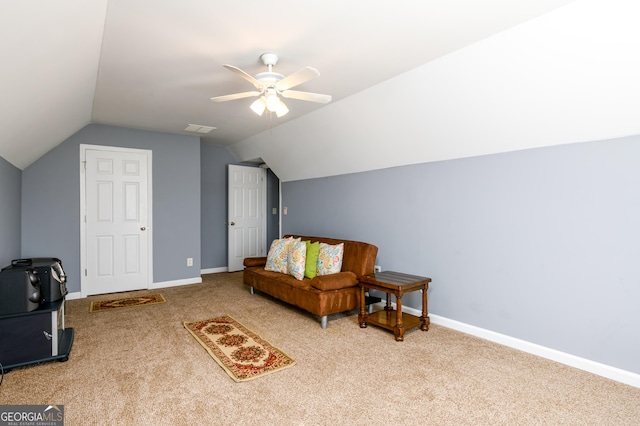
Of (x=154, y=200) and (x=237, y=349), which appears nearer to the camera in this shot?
(x=237, y=349)

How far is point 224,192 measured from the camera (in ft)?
20.9

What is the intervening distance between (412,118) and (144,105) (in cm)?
300

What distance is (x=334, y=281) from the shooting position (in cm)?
352

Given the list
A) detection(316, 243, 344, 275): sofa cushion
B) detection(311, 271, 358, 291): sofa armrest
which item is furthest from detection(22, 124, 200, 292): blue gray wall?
detection(311, 271, 358, 291): sofa armrest

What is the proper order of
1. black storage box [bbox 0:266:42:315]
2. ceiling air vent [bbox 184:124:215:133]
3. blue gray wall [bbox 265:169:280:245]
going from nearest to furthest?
black storage box [bbox 0:266:42:315], ceiling air vent [bbox 184:124:215:133], blue gray wall [bbox 265:169:280:245]

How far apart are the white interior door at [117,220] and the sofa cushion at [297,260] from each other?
7.86 feet

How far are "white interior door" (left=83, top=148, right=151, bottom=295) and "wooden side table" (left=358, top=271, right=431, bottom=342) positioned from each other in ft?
11.4

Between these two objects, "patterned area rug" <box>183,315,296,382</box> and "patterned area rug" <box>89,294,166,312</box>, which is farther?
"patterned area rug" <box>89,294,166,312</box>

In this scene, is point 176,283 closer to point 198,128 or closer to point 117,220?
point 117,220

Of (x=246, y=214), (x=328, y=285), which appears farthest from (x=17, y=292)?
(x=246, y=214)

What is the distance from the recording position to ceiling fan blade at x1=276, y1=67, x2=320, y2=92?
2278 mm

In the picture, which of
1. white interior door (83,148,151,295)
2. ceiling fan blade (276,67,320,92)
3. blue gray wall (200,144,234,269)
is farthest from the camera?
blue gray wall (200,144,234,269)

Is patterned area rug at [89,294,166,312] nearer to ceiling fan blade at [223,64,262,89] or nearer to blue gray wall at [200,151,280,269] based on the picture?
blue gray wall at [200,151,280,269]

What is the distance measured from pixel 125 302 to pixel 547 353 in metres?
4.65
